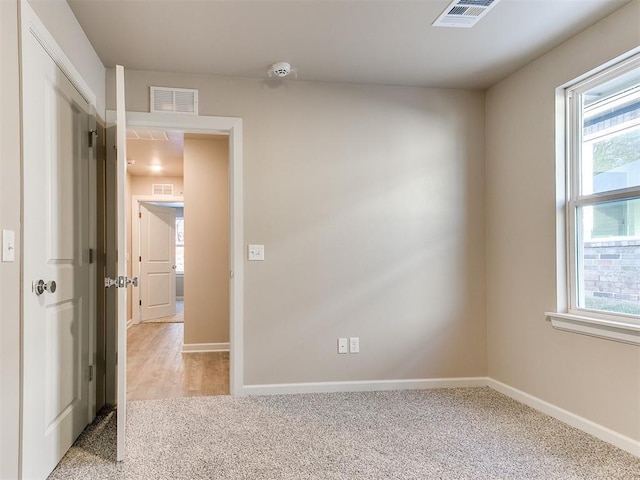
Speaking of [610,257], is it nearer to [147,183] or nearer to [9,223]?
[9,223]

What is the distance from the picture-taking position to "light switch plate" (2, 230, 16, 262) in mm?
1629

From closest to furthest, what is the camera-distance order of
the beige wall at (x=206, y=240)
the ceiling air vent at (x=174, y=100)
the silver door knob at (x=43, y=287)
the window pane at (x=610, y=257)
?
the silver door knob at (x=43, y=287), the window pane at (x=610, y=257), the ceiling air vent at (x=174, y=100), the beige wall at (x=206, y=240)

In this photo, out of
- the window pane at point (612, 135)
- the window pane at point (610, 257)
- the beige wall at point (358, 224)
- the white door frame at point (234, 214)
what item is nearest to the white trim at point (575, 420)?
the beige wall at point (358, 224)

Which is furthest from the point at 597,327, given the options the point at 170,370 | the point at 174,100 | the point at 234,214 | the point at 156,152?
the point at 156,152

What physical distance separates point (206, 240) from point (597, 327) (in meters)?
3.95

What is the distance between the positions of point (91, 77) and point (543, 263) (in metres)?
3.22

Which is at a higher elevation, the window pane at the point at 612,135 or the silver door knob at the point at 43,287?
the window pane at the point at 612,135

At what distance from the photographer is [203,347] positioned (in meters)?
5.01

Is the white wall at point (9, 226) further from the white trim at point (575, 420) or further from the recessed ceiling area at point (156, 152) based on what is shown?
the white trim at point (575, 420)

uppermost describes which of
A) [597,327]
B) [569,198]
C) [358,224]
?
[569,198]

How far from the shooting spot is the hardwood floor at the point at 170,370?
3.47 meters

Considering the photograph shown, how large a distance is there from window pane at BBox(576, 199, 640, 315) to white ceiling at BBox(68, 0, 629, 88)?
3.67 feet

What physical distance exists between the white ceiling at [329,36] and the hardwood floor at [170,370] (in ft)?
8.01

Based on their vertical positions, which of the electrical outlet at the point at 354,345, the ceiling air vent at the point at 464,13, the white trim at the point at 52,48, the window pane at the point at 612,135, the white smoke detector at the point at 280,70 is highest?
the ceiling air vent at the point at 464,13
